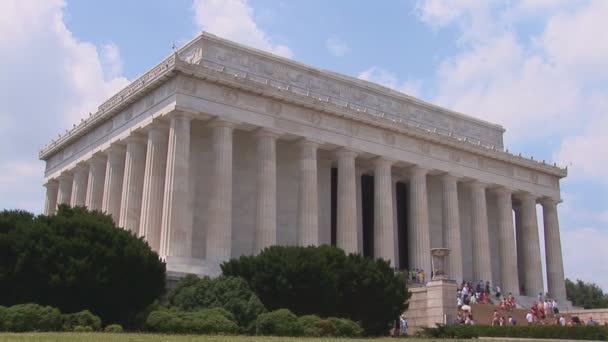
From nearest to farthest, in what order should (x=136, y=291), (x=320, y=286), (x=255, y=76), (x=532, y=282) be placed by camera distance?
(x=136, y=291) < (x=320, y=286) < (x=255, y=76) < (x=532, y=282)

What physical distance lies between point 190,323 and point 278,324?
12.3ft

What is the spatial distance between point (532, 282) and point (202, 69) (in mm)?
36633

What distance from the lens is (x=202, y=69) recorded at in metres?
44.9

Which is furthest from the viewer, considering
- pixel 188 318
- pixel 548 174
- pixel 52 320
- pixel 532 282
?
pixel 548 174

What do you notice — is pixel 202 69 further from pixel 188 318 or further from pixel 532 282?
pixel 532 282

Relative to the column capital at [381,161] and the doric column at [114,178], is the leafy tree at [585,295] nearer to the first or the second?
the column capital at [381,161]

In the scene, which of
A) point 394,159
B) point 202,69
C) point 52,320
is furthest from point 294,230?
point 52,320

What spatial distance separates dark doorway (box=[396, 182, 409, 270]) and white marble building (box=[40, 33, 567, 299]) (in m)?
0.12

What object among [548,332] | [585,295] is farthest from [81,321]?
[585,295]

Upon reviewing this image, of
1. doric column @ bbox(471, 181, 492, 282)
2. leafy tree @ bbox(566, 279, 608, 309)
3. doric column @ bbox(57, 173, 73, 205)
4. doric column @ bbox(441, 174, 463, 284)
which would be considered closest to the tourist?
doric column @ bbox(441, 174, 463, 284)

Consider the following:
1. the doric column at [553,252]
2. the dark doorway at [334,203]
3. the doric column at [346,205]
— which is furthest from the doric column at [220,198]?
the doric column at [553,252]

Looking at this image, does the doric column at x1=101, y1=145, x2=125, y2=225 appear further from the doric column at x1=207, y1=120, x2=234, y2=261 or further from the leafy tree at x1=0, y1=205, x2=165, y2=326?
the leafy tree at x1=0, y1=205, x2=165, y2=326

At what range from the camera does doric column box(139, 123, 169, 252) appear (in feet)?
147

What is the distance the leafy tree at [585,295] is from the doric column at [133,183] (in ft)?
248
